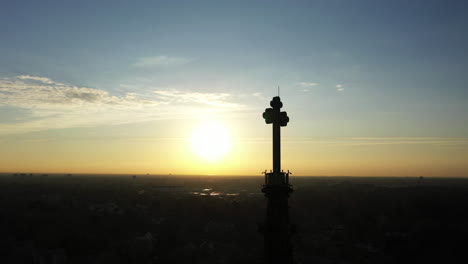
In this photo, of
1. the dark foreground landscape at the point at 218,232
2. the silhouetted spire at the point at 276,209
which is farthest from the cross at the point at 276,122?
the dark foreground landscape at the point at 218,232

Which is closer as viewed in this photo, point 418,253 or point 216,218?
point 418,253

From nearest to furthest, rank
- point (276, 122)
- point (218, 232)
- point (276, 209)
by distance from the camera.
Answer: point (276, 209), point (276, 122), point (218, 232)

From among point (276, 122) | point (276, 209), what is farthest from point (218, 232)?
point (276, 122)

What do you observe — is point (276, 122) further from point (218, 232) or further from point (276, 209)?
point (218, 232)

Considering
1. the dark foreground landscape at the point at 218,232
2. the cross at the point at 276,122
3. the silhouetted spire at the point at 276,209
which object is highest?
the cross at the point at 276,122

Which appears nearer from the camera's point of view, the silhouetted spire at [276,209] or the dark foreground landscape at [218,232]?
the silhouetted spire at [276,209]

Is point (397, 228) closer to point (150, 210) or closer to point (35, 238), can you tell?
point (150, 210)

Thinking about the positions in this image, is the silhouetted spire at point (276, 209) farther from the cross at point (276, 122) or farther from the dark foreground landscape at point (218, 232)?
the dark foreground landscape at point (218, 232)

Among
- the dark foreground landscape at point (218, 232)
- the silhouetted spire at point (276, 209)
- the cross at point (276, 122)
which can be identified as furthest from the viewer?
the dark foreground landscape at point (218, 232)

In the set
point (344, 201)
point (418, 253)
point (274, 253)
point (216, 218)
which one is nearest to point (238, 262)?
point (418, 253)

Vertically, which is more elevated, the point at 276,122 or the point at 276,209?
the point at 276,122

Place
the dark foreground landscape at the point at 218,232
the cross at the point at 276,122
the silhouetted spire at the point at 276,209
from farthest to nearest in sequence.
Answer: the dark foreground landscape at the point at 218,232 < the cross at the point at 276,122 < the silhouetted spire at the point at 276,209
